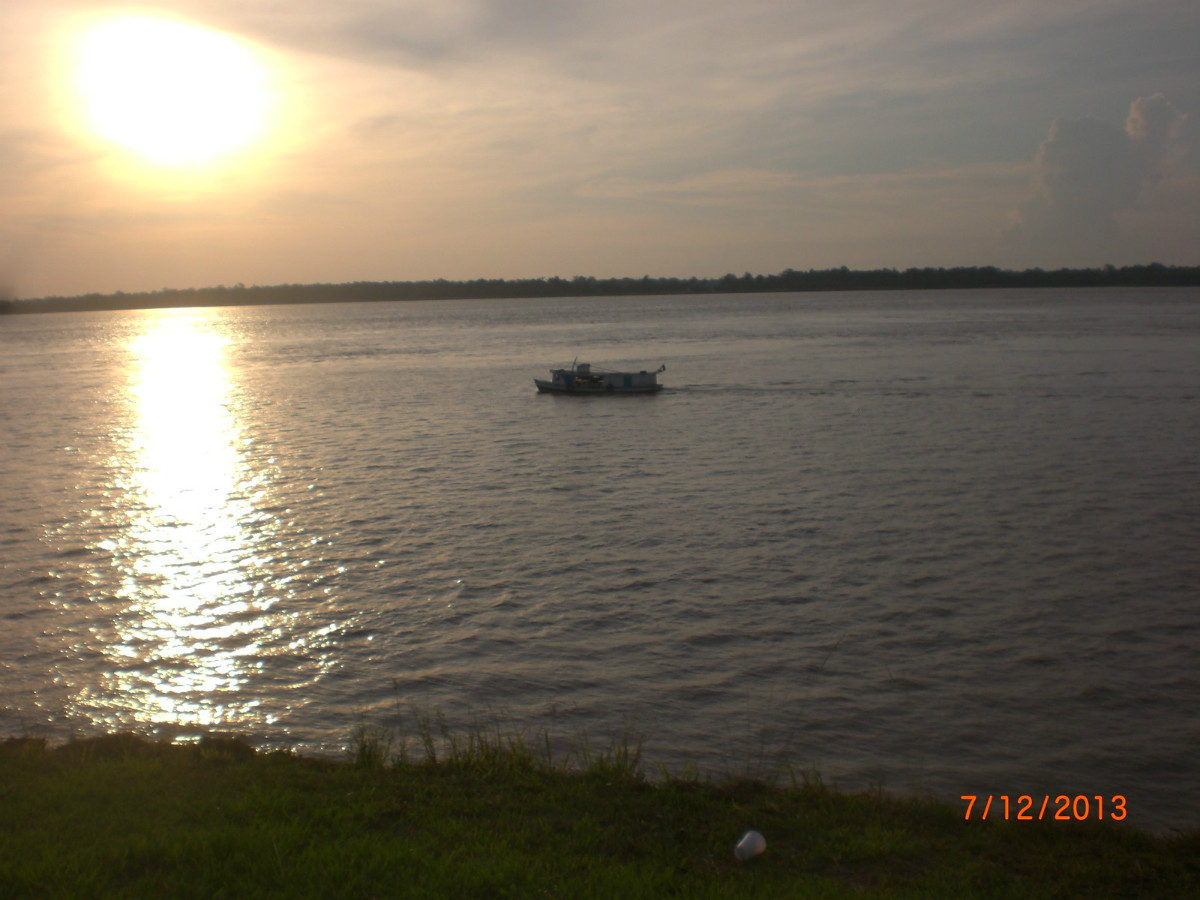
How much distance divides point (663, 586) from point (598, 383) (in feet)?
118

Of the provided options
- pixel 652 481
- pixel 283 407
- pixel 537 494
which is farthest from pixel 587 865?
pixel 283 407

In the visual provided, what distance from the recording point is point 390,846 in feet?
21.7

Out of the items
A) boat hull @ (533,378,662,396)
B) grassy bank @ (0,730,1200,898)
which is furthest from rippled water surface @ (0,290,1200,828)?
boat hull @ (533,378,662,396)

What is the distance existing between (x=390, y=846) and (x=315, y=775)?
2.08 metres

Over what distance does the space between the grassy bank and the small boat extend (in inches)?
1716

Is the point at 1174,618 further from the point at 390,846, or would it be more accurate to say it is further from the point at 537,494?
the point at 537,494

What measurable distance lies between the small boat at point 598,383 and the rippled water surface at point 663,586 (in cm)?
1058

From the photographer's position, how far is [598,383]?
2067 inches

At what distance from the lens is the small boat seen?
5209cm
